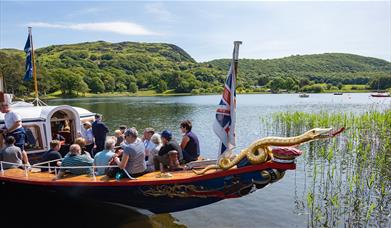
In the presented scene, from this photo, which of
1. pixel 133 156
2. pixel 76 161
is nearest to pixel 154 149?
pixel 133 156

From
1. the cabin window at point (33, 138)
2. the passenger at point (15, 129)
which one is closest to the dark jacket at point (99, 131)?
the cabin window at point (33, 138)

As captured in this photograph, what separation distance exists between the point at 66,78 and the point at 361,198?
4306 inches

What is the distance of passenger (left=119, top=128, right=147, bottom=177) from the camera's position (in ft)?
25.0

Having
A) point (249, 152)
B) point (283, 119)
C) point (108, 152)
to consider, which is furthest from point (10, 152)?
point (283, 119)

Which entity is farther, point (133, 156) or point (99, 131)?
point (99, 131)

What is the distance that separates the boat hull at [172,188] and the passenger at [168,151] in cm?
76

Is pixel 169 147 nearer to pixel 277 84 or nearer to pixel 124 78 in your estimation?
pixel 124 78

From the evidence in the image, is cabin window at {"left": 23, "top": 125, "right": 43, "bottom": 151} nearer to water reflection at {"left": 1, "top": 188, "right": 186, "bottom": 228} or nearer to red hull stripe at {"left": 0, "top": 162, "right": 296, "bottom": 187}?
water reflection at {"left": 1, "top": 188, "right": 186, "bottom": 228}

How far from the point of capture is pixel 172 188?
7828mm

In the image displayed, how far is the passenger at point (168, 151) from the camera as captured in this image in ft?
27.2

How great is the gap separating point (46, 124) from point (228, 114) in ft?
21.6

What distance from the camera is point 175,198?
8.10 metres

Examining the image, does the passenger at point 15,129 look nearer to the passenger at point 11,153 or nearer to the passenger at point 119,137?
the passenger at point 11,153

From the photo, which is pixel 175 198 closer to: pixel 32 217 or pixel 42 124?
pixel 32 217
